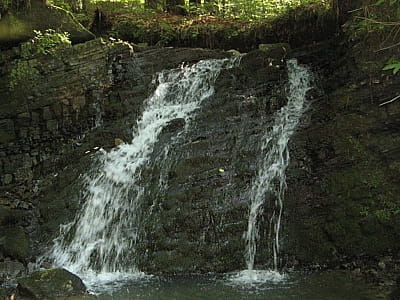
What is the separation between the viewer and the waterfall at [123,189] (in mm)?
7215

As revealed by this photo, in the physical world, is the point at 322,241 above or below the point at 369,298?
above

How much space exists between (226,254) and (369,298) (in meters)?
2.33

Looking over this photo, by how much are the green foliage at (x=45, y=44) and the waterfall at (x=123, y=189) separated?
7.29ft

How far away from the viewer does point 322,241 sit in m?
6.67

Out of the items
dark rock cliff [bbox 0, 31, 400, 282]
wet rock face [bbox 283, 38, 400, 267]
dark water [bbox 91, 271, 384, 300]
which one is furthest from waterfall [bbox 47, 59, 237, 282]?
wet rock face [bbox 283, 38, 400, 267]

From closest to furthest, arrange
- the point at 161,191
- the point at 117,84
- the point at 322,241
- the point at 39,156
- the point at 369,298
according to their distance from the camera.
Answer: the point at 369,298
the point at 322,241
the point at 161,191
the point at 39,156
the point at 117,84

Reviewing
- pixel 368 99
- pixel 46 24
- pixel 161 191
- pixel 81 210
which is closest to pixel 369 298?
pixel 368 99

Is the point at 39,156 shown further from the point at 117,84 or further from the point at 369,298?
the point at 369,298

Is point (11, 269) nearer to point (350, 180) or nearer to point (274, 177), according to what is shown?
point (274, 177)

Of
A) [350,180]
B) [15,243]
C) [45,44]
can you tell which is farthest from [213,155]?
[45,44]

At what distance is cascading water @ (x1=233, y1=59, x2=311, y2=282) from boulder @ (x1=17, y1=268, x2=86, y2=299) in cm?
224

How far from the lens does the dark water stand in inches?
211

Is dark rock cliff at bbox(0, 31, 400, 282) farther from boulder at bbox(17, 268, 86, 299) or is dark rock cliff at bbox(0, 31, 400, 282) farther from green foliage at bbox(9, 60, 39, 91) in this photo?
boulder at bbox(17, 268, 86, 299)

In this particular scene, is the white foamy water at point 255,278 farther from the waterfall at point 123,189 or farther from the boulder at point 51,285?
the boulder at point 51,285
